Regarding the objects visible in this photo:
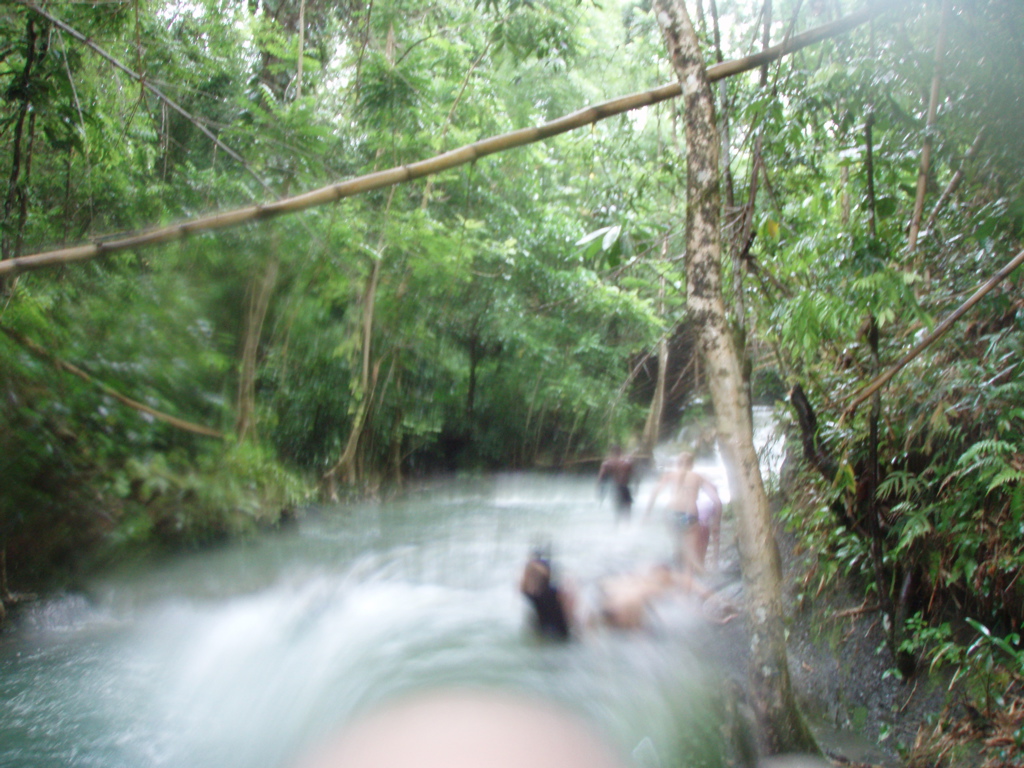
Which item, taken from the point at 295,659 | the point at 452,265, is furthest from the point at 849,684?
the point at 452,265

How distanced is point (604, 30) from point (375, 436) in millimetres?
9938

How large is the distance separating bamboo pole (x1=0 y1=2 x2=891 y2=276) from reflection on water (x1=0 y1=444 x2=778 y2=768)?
2931 millimetres

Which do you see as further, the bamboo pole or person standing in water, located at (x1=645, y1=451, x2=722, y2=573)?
person standing in water, located at (x1=645, y1=451, x2=722, y2=573)

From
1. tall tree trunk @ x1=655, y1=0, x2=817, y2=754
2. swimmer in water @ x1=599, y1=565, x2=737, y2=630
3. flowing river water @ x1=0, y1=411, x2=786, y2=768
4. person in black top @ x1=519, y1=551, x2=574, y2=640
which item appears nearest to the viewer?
tall tree trunk @ x1=655, y1=0, x2=817, y2=754

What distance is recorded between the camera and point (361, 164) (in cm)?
786

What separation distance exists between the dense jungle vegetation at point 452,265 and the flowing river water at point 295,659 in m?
Answer: 0.63

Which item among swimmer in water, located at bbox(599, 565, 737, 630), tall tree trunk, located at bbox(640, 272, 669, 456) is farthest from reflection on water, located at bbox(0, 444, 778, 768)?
tall tree trunk, located at bbox(640, 272, 669, 456)

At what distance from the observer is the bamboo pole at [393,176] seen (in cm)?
231

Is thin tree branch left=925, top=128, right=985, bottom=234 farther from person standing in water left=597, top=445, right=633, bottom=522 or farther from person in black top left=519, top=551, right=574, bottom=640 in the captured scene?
→ person standing in water left=597, top=445, right=633, bottom=522

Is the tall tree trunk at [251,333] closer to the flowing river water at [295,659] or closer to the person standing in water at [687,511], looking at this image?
the flowing river water at [295,659]

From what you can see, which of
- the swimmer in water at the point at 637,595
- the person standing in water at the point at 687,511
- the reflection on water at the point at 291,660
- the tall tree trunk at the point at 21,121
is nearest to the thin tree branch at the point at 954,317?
the reflection on water at the point at 291,660

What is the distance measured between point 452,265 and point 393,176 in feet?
21.5

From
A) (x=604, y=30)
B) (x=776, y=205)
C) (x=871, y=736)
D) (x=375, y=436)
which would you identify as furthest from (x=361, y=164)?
(x=604, y=30)

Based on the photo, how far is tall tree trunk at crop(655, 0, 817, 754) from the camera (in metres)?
2.73
